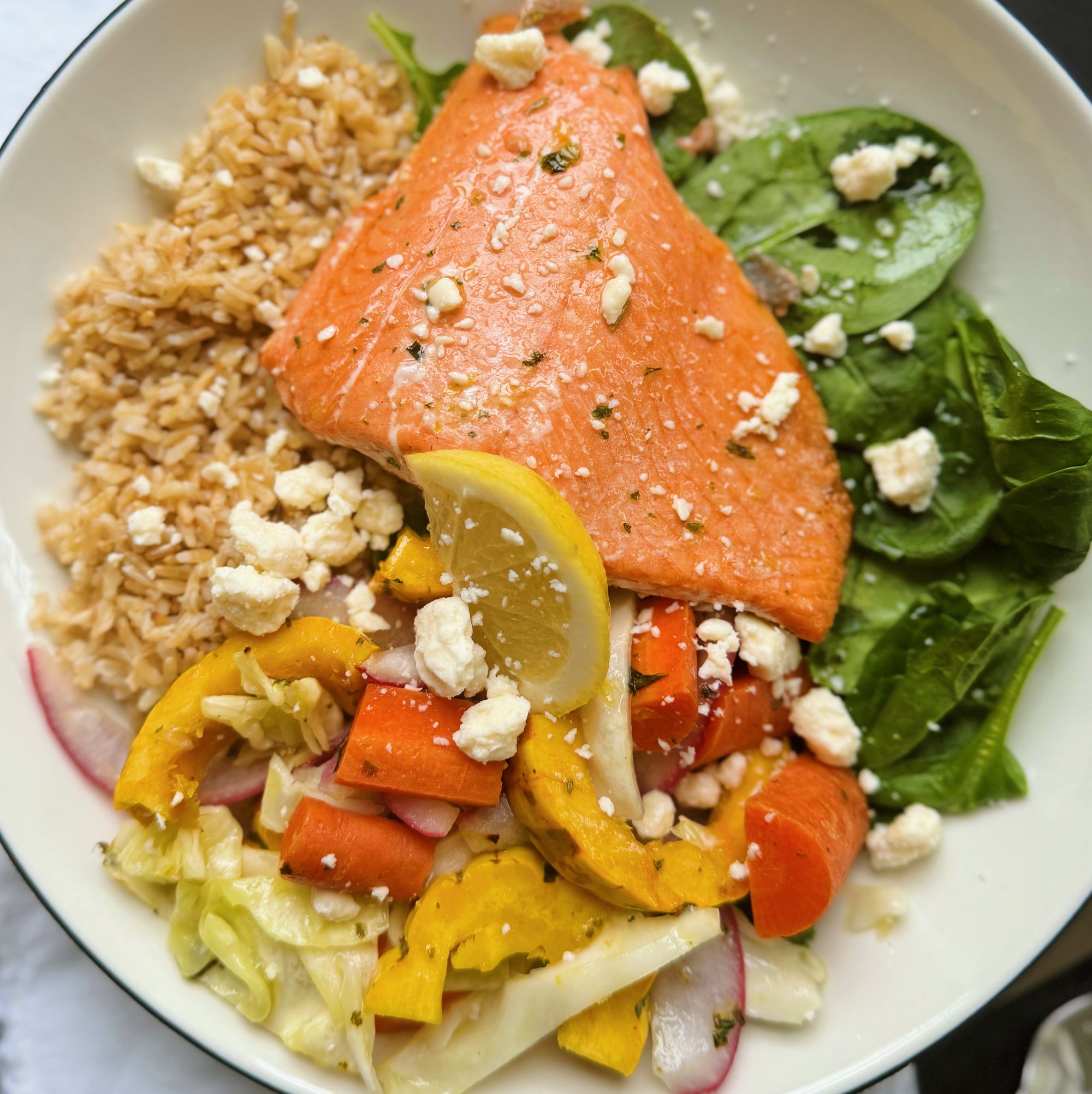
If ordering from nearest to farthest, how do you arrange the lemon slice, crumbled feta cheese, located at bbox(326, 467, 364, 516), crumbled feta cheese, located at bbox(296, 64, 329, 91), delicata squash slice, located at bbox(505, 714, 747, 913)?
the lemon slice, delicata squash slice, located at bbox(505, 714, 747, 913), crumbled feta cheese, located at bbox(326, 467, 364, 516), crumbled feta cheese, located at bbox(296, 64, 329, 91)

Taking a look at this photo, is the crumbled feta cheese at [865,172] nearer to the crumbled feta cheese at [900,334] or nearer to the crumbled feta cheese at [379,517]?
the crumbled feta cheese at [900,334]

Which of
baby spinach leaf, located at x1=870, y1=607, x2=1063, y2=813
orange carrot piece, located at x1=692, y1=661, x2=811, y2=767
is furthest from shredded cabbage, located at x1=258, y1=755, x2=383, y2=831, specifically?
baby spinach leaf, located at x1=870, y1=607, x2=1063, y2=813

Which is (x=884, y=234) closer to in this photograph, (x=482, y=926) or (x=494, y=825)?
(x=494, y=825)

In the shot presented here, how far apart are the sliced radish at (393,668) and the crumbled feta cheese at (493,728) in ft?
0.49

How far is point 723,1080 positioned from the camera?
76.7 inches

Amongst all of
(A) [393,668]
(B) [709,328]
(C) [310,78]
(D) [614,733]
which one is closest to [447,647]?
(A) [393,668]

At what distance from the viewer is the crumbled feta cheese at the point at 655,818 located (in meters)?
1.92

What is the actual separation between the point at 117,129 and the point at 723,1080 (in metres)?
2.48

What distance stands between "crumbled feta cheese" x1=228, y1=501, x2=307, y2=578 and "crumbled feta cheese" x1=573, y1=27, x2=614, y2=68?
1312 millimetres

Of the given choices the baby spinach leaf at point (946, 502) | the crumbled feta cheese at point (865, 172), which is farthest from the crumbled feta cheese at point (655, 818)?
the crumbled feta cheese at point (865, 172)

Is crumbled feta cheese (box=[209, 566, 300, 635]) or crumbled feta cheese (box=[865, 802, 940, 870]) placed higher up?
crumbled feta cheese (box=[209, 566, 300, 635])

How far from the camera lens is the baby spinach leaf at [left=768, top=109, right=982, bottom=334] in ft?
6.87

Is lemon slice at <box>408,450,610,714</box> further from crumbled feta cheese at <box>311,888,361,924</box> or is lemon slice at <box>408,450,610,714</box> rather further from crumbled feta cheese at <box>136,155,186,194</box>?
crumbled feta cheese at <box>136,155,186,194</box>

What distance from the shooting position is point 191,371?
210cm
